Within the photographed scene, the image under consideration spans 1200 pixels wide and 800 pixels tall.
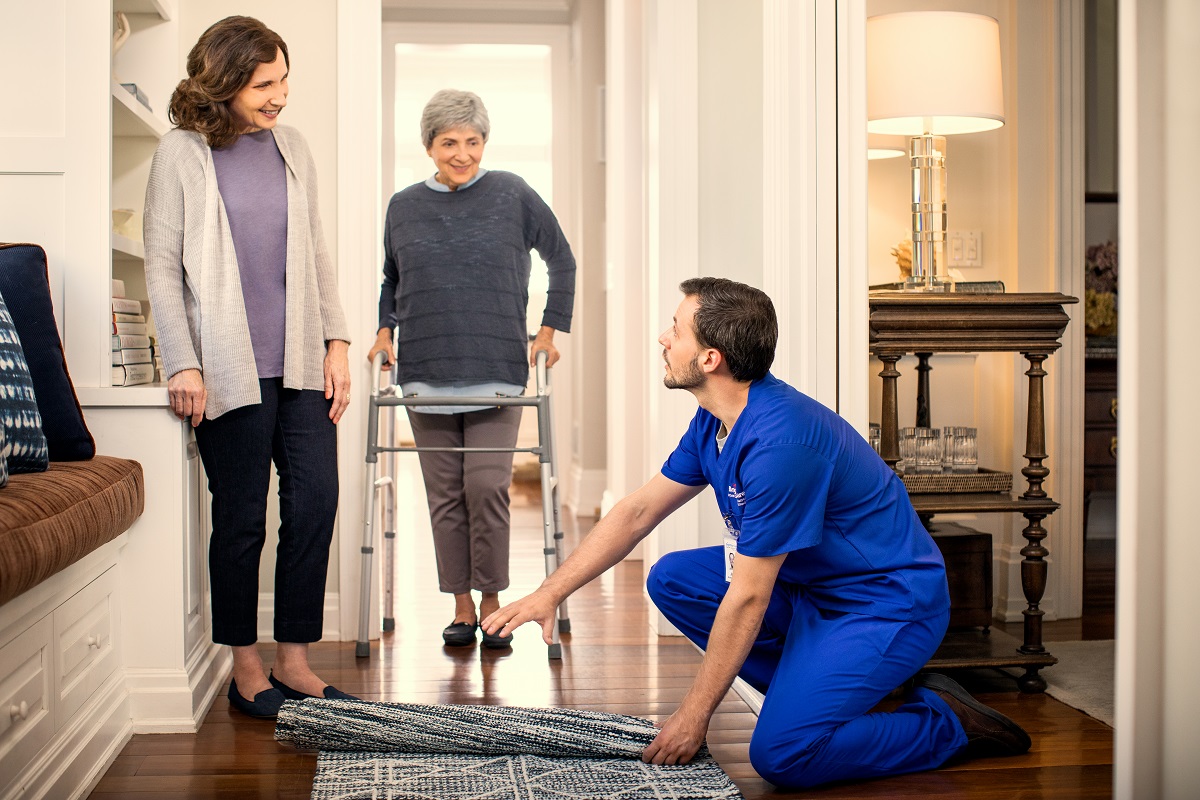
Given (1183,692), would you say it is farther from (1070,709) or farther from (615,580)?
(615,580)

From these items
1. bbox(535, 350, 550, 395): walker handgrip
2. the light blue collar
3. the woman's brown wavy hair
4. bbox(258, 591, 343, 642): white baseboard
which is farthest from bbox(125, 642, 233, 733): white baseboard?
the light blue collar

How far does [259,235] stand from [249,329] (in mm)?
208

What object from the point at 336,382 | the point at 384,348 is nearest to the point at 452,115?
the point at 384,348

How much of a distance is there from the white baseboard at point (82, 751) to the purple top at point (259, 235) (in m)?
0.72

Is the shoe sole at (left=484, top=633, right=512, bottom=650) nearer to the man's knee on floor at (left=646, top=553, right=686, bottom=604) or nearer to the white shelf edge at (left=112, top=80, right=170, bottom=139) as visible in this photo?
the man's knee on floor at (left=646, top=553, right=686, bottom=604)

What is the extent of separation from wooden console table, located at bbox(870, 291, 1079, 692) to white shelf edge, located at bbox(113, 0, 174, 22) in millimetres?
1996

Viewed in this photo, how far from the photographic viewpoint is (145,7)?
9.49 ft

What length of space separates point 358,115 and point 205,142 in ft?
2.79

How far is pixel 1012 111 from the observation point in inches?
127

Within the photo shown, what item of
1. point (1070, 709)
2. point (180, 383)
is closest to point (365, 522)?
point (180, 383)

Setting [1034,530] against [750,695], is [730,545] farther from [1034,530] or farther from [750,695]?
[1034,530]

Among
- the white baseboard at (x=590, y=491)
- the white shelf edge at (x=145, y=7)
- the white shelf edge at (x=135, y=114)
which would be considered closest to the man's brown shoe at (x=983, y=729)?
the white shelf edge at (x=135, y=114)

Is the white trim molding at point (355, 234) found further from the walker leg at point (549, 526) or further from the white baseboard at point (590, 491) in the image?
the white baseboard at point (590, 491)

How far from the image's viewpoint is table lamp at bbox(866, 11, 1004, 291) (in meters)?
2.66
